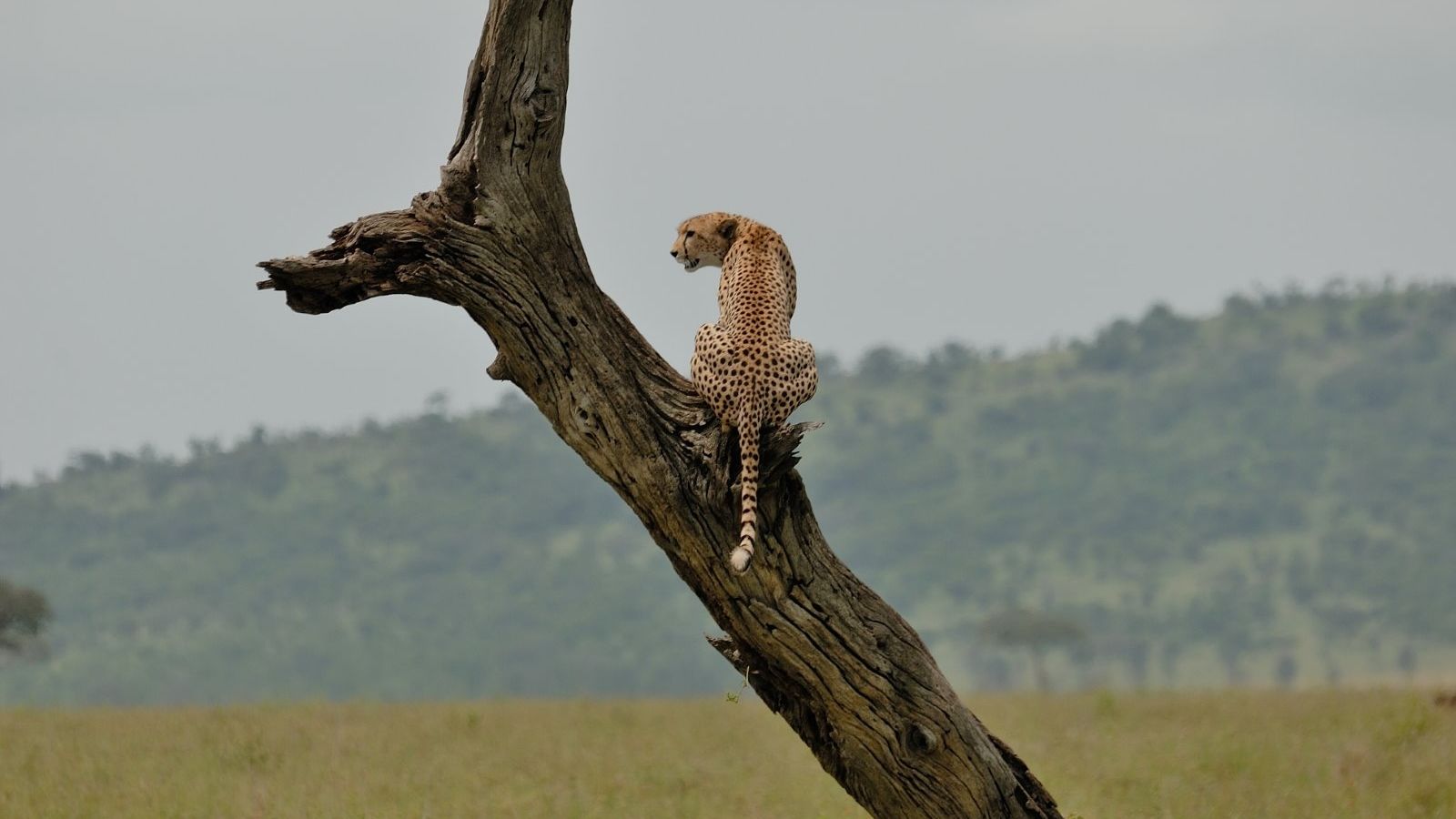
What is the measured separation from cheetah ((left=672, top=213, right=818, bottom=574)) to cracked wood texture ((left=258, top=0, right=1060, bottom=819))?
0.32ft

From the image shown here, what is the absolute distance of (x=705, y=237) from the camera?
22.4 ft

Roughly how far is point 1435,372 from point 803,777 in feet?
227

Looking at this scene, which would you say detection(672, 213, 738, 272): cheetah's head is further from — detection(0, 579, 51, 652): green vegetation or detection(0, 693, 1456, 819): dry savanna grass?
detection(0, 579, 51, 652): green vegetation

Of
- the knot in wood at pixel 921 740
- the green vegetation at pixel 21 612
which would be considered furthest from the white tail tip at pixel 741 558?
the green vegetation at pixel 21 612

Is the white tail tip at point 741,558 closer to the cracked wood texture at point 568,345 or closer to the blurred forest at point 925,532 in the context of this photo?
the cracked wood texture at point 568,345

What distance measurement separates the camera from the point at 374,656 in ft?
194

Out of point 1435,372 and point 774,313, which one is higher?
point 1435,372

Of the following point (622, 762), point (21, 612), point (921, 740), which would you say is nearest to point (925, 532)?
point (21, 612)

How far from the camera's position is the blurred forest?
5800 centimetres

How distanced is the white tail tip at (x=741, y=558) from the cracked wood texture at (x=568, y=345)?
0.30m

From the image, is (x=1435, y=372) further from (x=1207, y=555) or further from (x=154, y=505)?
(x=154, y=505)

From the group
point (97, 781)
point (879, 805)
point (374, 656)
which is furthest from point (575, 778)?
point (374, 656)

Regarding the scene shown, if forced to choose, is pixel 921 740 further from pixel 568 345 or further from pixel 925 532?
pixel 925 532

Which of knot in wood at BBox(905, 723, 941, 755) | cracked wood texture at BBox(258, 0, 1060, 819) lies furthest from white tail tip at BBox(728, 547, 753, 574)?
knot in wood at BBox(905, 723, 941, 755)
